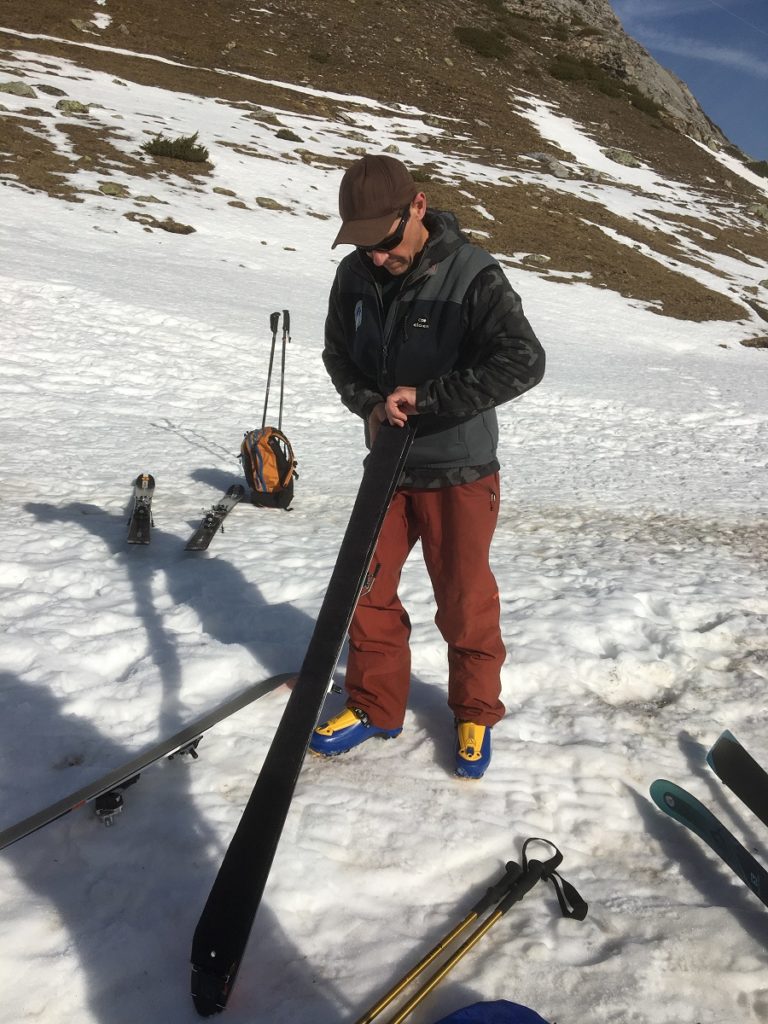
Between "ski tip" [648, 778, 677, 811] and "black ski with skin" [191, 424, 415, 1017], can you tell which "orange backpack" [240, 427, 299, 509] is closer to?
"black ski with skin" [191, 424, 415, 1017]

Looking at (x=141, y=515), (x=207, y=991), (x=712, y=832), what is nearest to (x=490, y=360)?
(x=712, y=832)

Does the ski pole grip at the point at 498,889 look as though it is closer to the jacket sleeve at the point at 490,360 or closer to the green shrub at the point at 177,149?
the jacket sleeve at the point at 490,360

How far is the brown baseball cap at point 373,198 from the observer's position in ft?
7.50

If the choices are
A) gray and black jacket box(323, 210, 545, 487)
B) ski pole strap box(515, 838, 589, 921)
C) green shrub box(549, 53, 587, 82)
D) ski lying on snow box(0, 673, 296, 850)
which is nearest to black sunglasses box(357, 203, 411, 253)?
gray and black jacket box(323, 210, 545, 487)

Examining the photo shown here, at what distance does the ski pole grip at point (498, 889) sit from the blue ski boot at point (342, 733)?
806 mm

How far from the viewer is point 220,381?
9578 mm

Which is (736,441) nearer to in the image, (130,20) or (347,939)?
(347,939)

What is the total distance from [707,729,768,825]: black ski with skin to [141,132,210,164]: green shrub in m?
22.2

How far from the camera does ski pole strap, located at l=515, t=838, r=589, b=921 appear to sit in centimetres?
232

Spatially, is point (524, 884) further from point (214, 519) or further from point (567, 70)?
point (567, 70)

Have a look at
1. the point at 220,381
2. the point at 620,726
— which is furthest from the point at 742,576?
the point at 220,381

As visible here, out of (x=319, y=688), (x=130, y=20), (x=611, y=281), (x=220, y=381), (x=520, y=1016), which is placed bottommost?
(x=220, y=381)

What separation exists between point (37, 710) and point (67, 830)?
2.63 feet

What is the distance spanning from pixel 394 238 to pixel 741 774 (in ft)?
8.07
